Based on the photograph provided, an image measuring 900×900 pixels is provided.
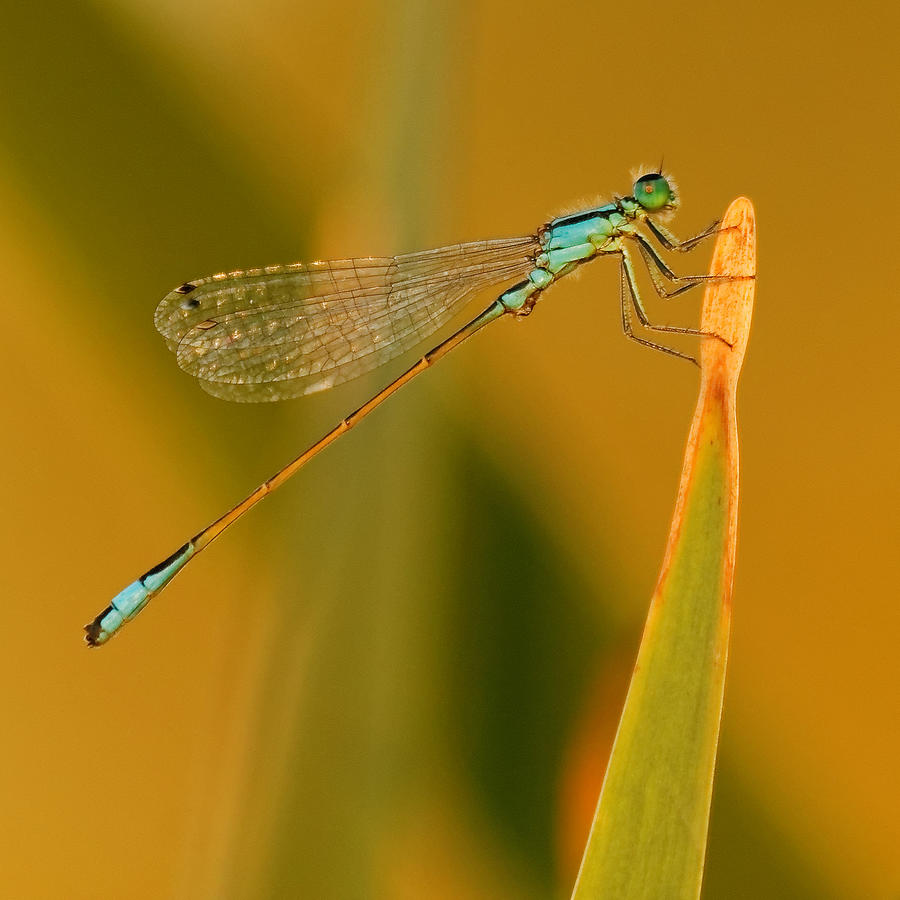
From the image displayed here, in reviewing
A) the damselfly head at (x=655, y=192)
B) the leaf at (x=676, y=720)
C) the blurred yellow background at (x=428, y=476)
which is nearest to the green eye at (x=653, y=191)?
the damselfly head at (x=655, y=192)

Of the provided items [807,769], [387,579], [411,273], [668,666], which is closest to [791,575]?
[807,769]

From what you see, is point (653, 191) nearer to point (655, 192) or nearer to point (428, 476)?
point (655, 192)

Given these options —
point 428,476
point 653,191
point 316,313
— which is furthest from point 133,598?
point 653,191

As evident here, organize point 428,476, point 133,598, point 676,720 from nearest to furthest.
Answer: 1. point 676,720
2. point 133,598
3. point 428,476

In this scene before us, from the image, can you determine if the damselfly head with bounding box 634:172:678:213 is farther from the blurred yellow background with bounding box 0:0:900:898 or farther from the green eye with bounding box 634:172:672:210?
the blurred yellow background with bounding box 0:0:900:898

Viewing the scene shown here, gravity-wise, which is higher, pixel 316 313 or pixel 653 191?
pixel 653 191

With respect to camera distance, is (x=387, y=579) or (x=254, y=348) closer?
(x=387, y=579)

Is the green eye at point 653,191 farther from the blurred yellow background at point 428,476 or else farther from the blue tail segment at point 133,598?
the blue tail segment at point 133,598

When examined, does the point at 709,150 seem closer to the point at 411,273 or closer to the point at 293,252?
the point at 411,273
